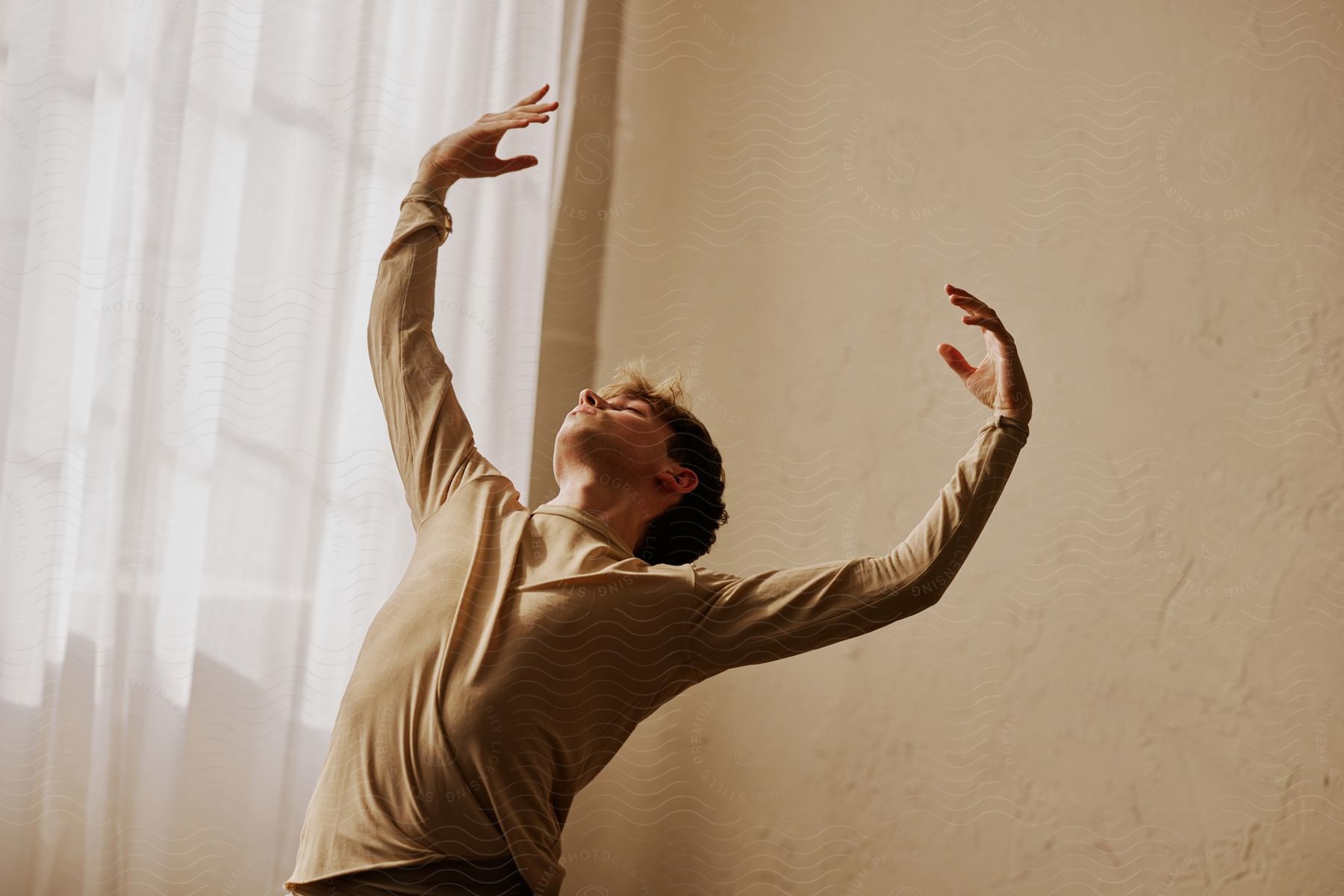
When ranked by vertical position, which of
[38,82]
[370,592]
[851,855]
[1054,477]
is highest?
[38,82]

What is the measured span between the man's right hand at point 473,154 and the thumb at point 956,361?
17.8 inches

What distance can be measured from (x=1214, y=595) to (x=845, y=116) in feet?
2.60

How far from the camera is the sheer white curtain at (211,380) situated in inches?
47.8

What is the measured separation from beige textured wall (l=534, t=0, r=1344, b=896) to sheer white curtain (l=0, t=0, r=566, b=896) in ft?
0.68

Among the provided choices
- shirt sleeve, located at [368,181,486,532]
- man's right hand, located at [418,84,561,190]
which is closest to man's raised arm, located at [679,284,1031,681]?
shirt sleeve, located at [368,181,486,532]

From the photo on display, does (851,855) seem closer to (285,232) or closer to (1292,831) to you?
(1292,831)

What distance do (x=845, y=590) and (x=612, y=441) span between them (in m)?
0.30

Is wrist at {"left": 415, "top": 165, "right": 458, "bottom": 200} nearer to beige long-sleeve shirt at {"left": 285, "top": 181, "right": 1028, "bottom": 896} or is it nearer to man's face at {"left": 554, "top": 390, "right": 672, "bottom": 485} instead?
beige long-sleeve shirt at {"left": 285, "top": 181, "right": 1028, "bottom": 896}

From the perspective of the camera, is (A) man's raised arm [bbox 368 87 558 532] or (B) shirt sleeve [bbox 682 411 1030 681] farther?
(A) man's raised arm [bbox 368 87 558 532]

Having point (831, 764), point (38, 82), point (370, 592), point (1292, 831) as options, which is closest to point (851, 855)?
point (831, 764)

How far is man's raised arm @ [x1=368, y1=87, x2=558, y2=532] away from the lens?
3.52ft

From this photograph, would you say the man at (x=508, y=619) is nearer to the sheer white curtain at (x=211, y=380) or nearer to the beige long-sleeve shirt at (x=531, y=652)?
the beige long-sleeve shirt at (x=531, y=652)

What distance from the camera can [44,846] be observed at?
1209 millimetres

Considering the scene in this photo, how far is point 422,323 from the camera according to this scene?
1.09 metres
